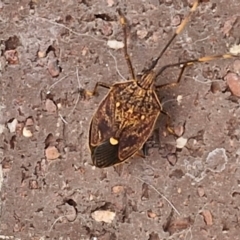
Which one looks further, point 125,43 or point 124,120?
point 125,43

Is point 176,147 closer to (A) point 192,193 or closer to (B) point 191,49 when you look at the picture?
(A) point 192,193

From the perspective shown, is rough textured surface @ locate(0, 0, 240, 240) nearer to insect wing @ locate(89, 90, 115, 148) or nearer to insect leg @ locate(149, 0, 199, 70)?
insect leg @ locate(149, 0, 199, 70)

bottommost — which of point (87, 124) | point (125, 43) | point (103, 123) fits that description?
point (87, 124)

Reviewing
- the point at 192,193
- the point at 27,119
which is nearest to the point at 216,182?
the point at 192,193

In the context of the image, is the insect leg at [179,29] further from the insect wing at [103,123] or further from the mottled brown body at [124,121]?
the insect wing at [103,123]

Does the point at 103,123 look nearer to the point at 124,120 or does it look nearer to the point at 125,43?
the point at 124,120

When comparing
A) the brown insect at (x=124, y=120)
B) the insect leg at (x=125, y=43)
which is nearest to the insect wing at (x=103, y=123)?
the brown insect at (x=124, y=120)

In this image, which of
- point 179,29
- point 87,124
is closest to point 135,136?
point 87,124

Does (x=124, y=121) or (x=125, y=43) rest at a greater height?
(x=125, y=43)
